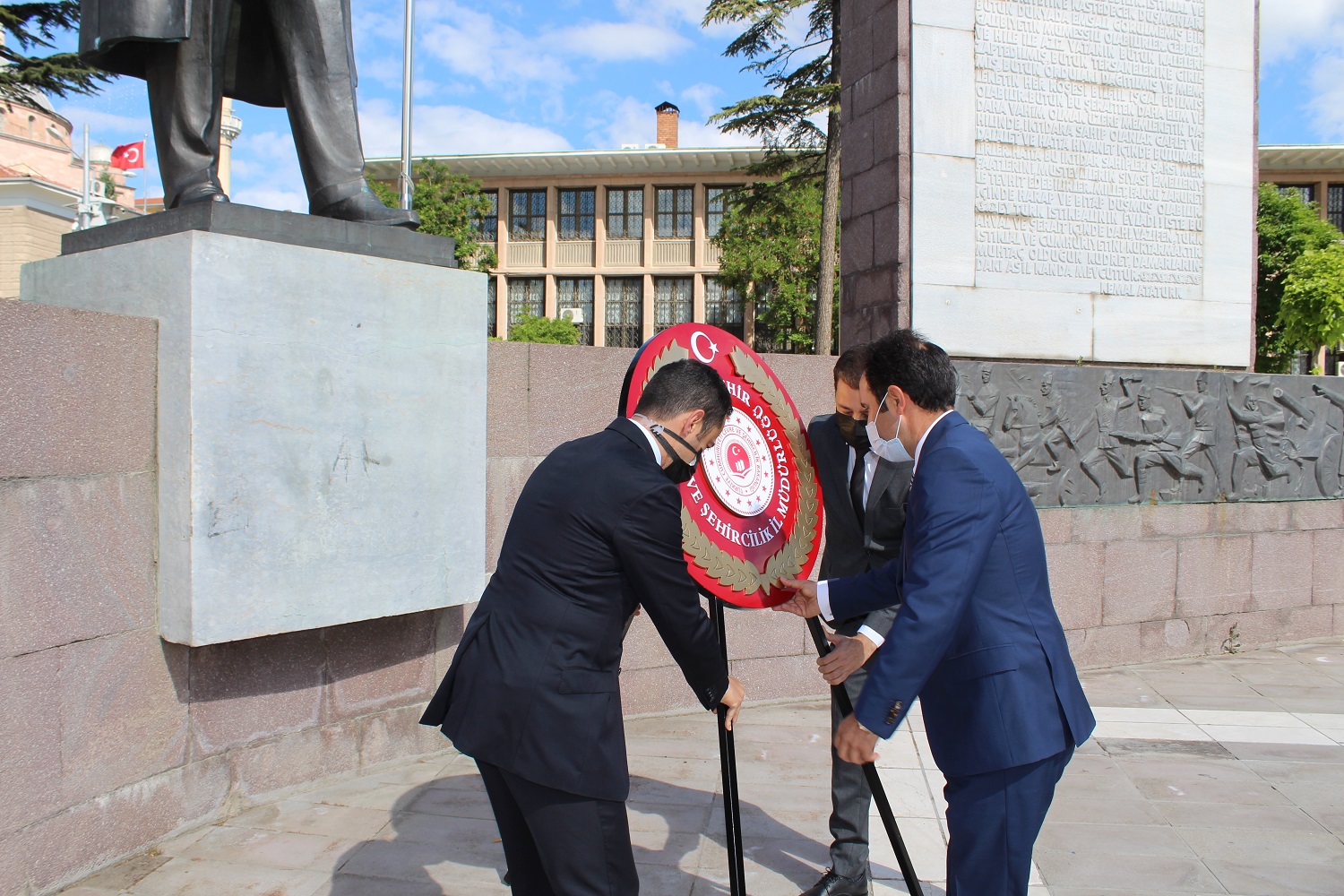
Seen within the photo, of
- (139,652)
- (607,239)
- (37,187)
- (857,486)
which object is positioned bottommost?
(139,652)

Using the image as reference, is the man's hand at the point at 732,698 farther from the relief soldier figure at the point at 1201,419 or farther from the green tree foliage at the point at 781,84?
the green tree foliage at the point at 781,84

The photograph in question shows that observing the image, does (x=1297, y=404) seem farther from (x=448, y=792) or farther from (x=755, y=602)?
(x=448, y=792)

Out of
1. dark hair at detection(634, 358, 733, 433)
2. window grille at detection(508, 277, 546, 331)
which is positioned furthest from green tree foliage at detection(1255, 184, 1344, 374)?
dark hair at detection(634, 358, 733, 433)

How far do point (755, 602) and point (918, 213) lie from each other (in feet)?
13.9

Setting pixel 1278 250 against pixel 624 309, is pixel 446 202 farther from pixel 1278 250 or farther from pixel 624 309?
pixel 1278 250

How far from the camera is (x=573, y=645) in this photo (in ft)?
7.26

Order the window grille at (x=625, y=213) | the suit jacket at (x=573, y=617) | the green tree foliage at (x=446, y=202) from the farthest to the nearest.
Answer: the window grille at (x=625, y=213) → the green tree foliage at (x=446, y=202) → the suit jacket at (x=573, y=617)

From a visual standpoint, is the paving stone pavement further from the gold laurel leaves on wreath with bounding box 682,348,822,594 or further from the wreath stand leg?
the gold laurel leaves on wreath with bounding box 682,348,822,594

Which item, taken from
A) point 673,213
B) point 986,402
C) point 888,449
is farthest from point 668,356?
point 673,213

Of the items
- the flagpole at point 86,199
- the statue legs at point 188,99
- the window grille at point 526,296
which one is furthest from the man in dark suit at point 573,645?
the window grille at point 526,296

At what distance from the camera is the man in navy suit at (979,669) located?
2.30 meters

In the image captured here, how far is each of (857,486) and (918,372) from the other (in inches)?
40.5

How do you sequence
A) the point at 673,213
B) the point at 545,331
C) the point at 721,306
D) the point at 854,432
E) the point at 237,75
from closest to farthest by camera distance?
1. the point at 854,432
2. the point at 237,75
3. the point at 545,331
4. the point at 721,306
5. the point at 673,213

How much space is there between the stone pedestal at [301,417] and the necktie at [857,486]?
1768 mm
